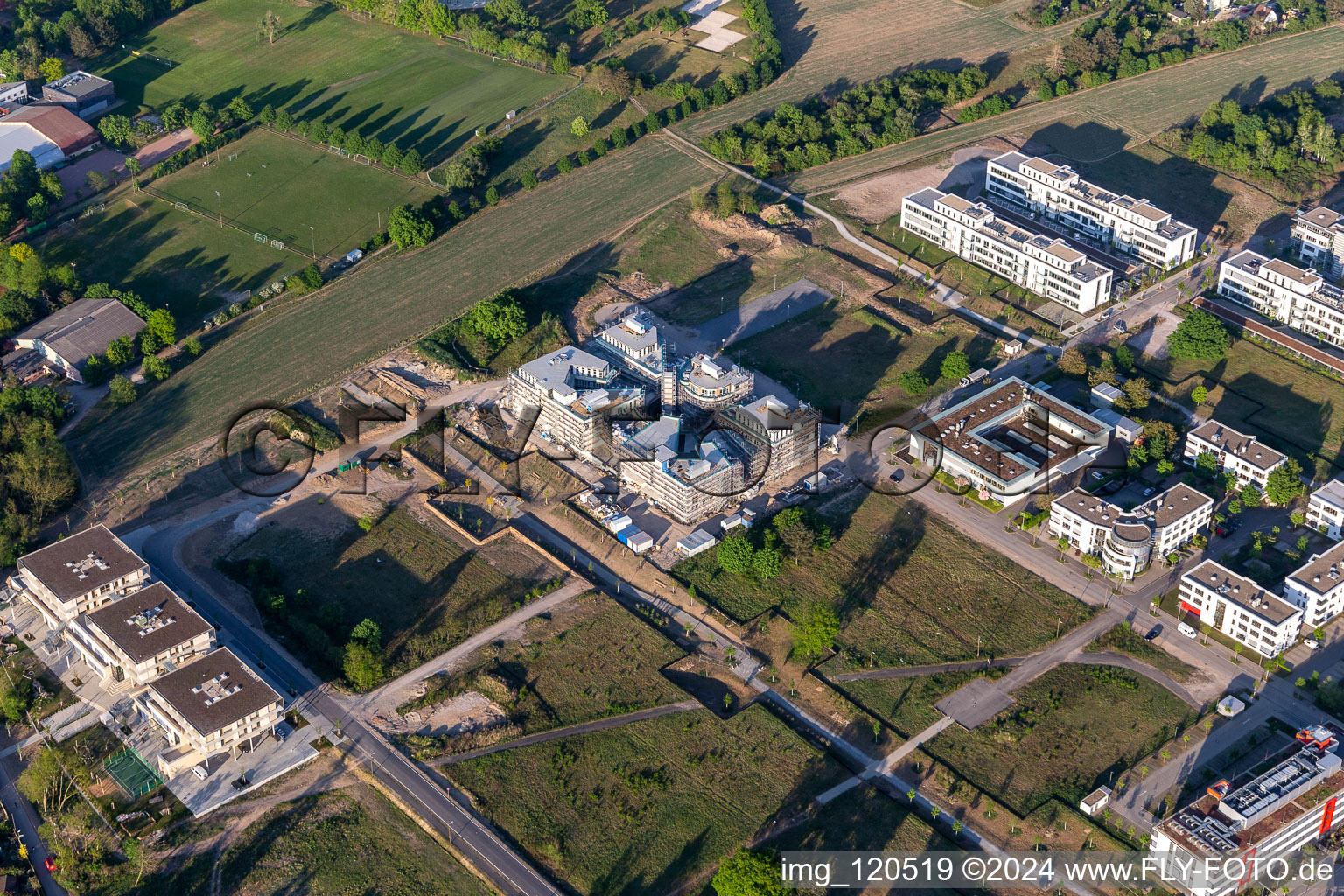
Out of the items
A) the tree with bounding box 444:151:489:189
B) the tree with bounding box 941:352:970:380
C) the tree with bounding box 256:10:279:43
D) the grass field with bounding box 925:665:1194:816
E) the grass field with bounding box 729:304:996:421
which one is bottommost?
the grass field with bounding box 925:665:1194:816

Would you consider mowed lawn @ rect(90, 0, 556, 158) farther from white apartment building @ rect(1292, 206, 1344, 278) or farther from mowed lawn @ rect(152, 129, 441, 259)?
white apartment building @ rect(1292, 206, 1344, 278)

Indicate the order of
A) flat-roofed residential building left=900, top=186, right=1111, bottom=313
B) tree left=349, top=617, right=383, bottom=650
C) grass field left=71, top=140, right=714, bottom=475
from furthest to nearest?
flat-roofed residential building left=900, top=186, right=1111, bottom=313 → grass field left=71, top=140, right=714, bottom=475 → tree left=349, top=617, right=383, bottom=650

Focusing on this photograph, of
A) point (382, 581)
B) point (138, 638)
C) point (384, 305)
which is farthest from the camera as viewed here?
point (384, 305)

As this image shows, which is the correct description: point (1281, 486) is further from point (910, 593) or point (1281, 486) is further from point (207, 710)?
point (207, 710)

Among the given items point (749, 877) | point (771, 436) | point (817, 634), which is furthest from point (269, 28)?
point (749, 877)

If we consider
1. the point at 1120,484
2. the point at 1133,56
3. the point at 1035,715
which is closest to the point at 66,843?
the point at 1035,715

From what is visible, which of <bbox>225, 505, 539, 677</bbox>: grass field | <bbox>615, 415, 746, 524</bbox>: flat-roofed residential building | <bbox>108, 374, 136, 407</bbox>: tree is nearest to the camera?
<bbox>225, 505, 539, 677</bbox>: grass field

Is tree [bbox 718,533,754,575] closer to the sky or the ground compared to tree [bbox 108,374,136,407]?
closer to the ground

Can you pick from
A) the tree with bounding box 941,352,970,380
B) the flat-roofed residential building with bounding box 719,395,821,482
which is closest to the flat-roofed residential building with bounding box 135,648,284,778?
the flat-roofed residential building with bounding box 719,395,821,482

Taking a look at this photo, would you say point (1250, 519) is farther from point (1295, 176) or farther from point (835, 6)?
point (835, 6)
